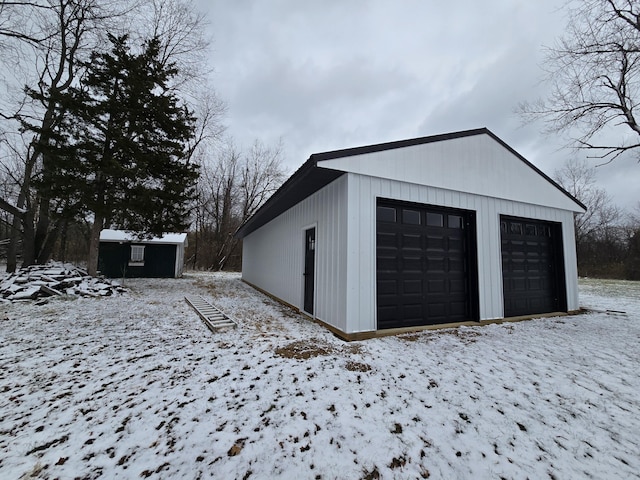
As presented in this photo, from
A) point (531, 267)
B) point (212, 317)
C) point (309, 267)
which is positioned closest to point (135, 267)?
point (212, 317)

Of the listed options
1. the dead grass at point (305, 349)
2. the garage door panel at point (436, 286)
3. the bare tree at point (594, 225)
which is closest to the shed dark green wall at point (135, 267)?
the dead grass at point (305, 349)

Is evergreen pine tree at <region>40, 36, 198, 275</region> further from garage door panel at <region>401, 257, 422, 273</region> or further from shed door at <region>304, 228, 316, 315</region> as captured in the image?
garage door panel at <region>401, 257, 422, 273</region>

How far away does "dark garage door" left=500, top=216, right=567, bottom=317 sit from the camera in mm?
5824

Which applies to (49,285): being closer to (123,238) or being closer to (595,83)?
(123,238)

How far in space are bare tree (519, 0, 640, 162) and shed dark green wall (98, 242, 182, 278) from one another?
1680 cm

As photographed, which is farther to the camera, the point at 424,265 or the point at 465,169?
the point at 465,169

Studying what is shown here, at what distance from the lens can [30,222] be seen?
359 inches

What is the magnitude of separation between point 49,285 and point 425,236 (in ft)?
31.0

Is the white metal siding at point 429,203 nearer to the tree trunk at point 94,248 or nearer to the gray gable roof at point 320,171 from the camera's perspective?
the gray gable roof at point 320,171

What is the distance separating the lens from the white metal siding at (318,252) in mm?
4297

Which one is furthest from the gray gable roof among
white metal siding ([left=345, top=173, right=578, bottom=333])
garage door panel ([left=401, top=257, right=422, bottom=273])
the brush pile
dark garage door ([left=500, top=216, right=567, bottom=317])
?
the brush pile

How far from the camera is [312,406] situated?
2.23m

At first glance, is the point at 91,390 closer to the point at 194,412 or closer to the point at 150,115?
the point at 194,412

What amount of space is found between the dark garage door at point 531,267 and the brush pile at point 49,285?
34.1 ft
